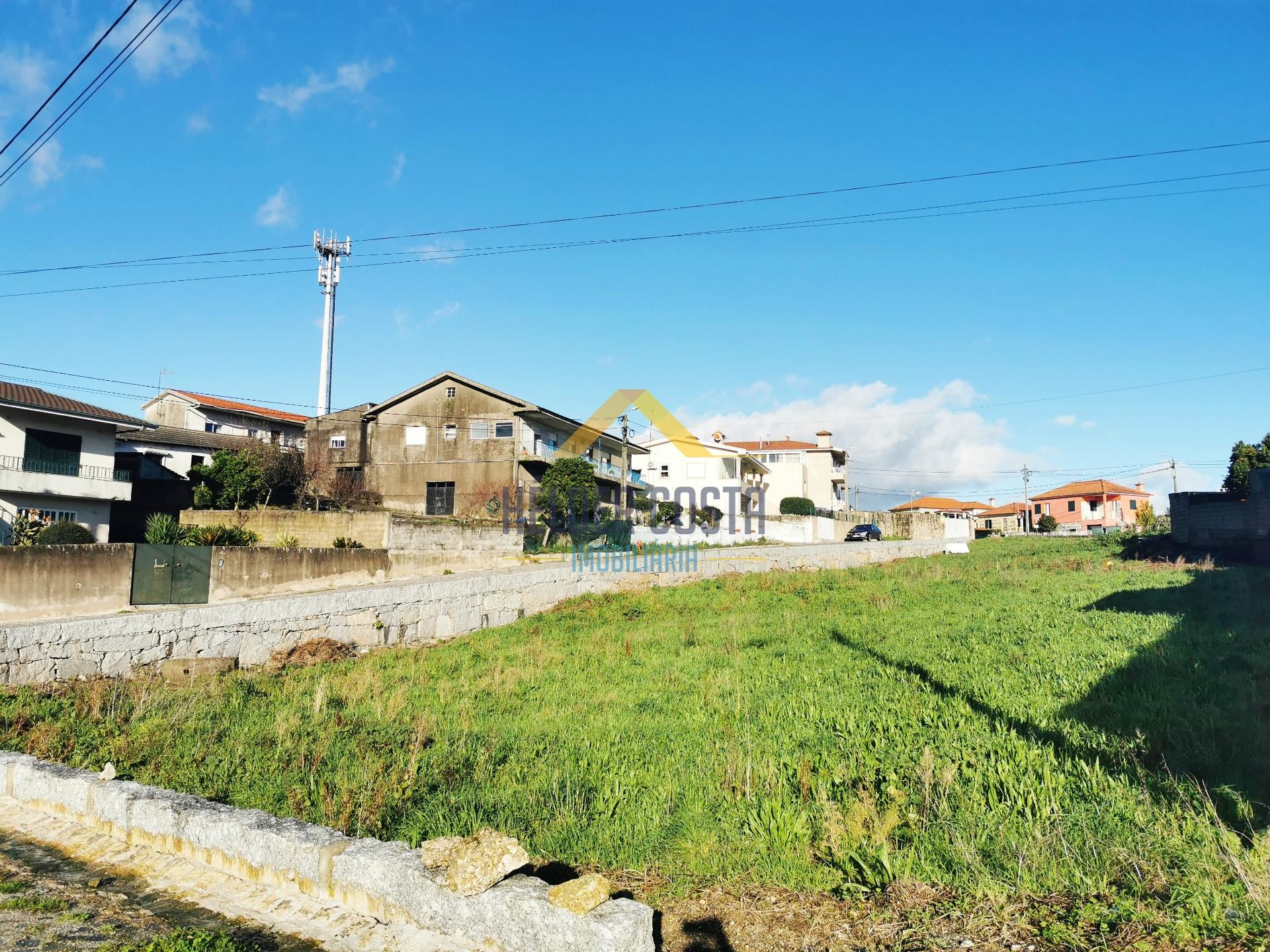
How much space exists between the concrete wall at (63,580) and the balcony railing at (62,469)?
10.9m

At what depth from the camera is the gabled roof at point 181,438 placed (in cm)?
3198

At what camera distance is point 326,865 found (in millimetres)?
4734

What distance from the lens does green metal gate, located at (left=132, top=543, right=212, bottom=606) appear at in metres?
16.1

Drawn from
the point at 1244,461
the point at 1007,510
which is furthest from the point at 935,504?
the point at 1244,461

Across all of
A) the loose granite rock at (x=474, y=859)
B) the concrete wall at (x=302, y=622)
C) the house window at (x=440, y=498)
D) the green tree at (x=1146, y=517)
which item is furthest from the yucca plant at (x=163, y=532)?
the green tree at (x=1146, y=517)

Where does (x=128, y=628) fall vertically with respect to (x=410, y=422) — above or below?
below

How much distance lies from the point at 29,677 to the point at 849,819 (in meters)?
11.8

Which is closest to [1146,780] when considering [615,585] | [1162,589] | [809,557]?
[1162,589]

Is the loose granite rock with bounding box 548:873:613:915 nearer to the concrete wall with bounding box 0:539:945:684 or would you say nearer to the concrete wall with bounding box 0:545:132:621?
the concrete wall with bounding box 0:539:945:684

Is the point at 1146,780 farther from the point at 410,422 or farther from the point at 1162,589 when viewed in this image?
the point at 410,422

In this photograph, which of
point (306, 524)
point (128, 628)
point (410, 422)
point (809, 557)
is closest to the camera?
point (128, 628)

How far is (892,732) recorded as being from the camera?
6.97 metres

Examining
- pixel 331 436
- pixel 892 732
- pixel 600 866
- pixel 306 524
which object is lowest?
pixel 600 866

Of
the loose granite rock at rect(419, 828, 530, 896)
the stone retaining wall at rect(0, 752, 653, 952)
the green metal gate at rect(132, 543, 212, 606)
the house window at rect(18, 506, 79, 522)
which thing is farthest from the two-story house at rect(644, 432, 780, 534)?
the loose granite rock at rect(419, 828, 530, 896)
